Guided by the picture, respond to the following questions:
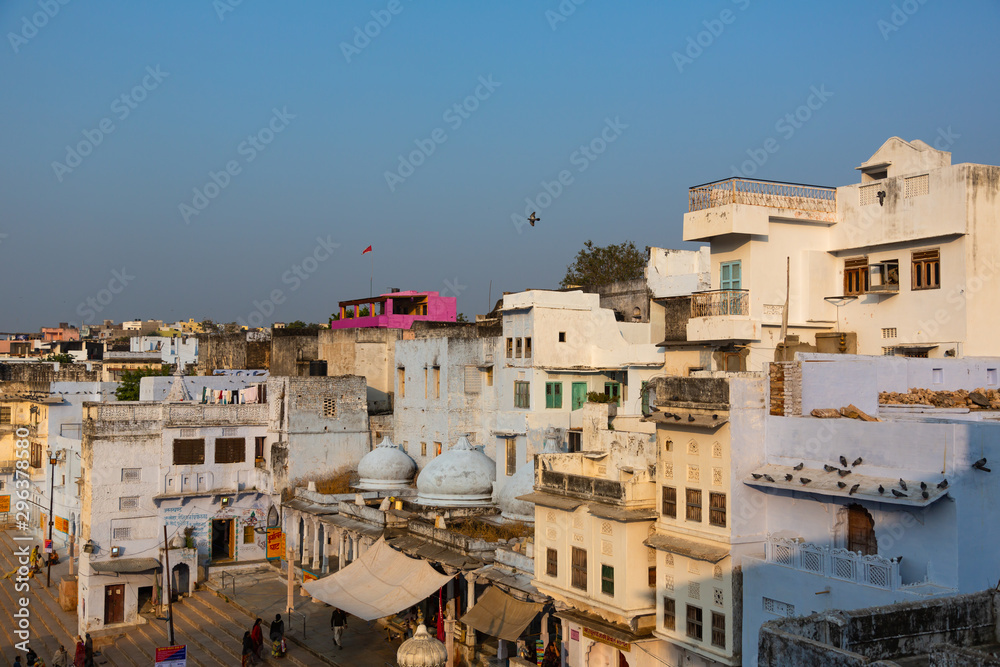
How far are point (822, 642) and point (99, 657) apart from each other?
28.0 meters

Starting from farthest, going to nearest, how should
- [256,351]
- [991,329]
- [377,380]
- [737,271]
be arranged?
[256,351] → [377,380] → [737,271] → [991,329]

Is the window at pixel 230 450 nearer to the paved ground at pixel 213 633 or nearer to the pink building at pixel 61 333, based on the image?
the paved ground at pixel 213 633

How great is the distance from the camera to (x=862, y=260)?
2400 centimetres

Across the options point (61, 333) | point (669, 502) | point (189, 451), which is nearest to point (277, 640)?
point (189, 451)

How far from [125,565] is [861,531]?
2711 cm

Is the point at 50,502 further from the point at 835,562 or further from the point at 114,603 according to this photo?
the point at 835,562

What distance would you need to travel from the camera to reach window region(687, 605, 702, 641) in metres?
18.9

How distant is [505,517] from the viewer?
96.8 feet

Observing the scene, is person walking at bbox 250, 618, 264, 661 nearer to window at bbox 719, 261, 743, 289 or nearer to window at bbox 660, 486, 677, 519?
window at bbox 660, 486, 677, 519

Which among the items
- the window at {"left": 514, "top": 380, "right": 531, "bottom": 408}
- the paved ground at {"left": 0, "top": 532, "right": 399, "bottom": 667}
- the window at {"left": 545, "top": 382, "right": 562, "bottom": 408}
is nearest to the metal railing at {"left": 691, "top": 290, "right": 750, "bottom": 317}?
the window at {"left": 545, "top": 382, "right": 562, "bottom": 408}

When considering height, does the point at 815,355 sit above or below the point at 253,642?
above

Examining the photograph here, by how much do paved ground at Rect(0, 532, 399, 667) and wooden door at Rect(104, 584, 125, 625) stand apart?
2.89 feet

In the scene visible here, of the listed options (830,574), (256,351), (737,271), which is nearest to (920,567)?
(830,574)

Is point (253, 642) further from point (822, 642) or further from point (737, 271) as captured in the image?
point (822, 642)
